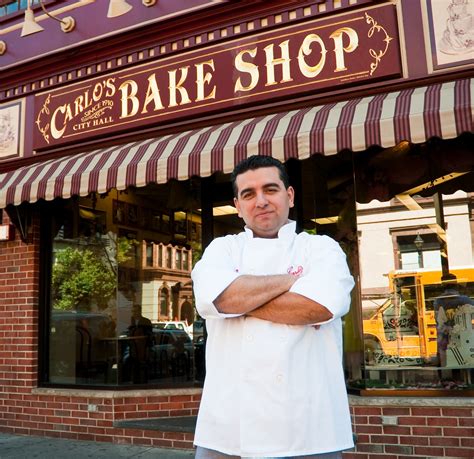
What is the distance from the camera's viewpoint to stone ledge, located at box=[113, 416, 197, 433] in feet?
16.5

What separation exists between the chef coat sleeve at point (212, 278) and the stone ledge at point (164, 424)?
338 cm

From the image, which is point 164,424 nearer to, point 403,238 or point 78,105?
point 403,238

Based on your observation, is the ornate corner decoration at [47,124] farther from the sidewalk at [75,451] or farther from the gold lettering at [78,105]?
the sidewalk at [75,451]

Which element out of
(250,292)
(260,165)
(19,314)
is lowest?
(250,292)

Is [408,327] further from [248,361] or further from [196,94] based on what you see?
[248,361]

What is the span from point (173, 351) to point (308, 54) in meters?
3.44

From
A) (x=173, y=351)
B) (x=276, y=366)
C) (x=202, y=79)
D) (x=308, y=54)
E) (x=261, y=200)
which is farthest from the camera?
(x=173, y=351)

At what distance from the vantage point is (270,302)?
179 centimetres

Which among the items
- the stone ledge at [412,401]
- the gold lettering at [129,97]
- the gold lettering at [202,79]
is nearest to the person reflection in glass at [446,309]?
the stone ledge at [412,401]

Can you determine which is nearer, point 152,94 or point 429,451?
point 429,451

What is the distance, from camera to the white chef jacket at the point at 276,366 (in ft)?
5.55

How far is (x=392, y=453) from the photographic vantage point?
433 cm

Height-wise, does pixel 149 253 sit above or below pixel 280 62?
below

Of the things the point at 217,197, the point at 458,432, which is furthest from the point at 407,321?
the point at 217,197
